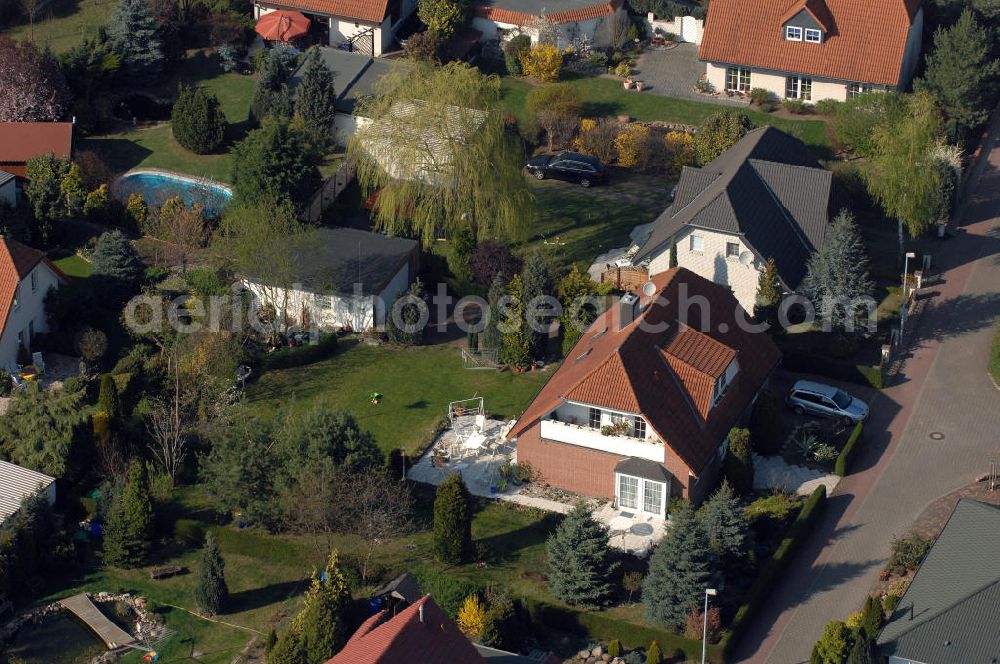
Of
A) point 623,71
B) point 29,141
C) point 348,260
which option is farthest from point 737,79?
point 29,141

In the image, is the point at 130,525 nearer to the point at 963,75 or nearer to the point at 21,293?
the point at 21,293

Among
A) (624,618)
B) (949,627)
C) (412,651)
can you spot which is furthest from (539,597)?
(949,627)

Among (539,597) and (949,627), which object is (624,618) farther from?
(949,627)

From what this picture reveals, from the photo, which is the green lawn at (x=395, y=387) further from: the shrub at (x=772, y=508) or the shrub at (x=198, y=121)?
the shrub at (x=198, y=121)

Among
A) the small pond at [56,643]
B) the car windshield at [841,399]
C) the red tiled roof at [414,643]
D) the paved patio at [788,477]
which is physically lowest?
the small pond at [56,643]

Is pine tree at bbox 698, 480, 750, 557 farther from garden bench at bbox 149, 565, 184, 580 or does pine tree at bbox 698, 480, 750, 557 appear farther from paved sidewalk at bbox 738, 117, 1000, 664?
garden bench at bbox 149, 565, 184, 580

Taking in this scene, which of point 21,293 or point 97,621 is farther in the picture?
point 21,293

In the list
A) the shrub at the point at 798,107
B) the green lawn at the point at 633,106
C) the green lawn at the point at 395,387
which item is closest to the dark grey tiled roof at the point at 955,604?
the green lawn at the point at 395,387
